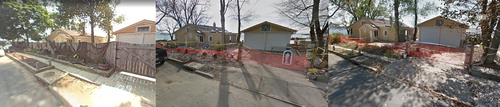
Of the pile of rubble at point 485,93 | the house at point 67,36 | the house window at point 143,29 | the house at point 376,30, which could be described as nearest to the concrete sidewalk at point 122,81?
the house at point 67,36

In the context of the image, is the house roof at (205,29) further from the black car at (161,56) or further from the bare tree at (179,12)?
the black car at (161,56)

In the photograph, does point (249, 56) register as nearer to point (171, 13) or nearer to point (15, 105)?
point (171, 13)

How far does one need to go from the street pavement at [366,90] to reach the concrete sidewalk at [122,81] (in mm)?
1414

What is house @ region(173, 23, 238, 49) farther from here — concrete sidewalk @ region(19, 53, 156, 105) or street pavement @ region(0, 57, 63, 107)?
street pavement @ region(0, 57, 63, 107)

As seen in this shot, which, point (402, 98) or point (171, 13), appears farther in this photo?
point (402, 98)

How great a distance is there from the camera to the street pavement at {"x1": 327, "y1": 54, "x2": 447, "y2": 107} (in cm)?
152

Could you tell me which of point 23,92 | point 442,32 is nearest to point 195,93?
point 23,92

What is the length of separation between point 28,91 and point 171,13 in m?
1.01

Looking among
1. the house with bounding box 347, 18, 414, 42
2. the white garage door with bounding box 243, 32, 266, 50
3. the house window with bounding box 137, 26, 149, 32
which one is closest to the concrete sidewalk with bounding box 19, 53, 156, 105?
the house window with bounding box 137, 26, 149, 32

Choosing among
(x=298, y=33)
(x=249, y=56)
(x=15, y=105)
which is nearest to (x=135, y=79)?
(x=249, y=56)

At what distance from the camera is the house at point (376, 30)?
1.60 m

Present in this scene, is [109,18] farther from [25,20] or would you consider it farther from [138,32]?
[25,20]

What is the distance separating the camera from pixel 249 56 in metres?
0.89

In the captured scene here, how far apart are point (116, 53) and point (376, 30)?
2.37 meters
